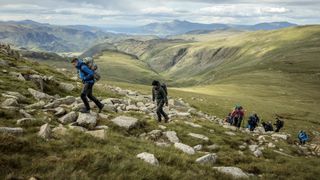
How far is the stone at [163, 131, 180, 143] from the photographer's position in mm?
22586

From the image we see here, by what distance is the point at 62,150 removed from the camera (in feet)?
44.3

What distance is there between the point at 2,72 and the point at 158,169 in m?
28.2

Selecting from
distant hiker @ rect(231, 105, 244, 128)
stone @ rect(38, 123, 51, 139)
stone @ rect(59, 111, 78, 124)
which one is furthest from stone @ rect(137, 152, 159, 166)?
distant hiker @ rect(231, 105, 244, 128)

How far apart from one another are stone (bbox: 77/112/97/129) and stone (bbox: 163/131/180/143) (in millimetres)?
5013

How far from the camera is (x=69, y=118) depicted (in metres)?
20.4

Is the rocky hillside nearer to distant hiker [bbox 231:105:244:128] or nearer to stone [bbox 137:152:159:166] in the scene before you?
stone [bbox 137:152:159:166]

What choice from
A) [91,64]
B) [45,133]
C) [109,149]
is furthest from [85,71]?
[109,149]

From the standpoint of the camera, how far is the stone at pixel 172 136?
74.1ft

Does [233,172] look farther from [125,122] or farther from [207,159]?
[125,122]

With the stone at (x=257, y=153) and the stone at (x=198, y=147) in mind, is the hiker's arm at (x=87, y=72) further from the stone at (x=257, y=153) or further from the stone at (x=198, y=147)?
the stone at (x=257, y=153)

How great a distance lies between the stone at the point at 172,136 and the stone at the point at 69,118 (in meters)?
5.98

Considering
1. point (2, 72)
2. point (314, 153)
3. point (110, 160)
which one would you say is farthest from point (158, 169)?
point (2, 72)

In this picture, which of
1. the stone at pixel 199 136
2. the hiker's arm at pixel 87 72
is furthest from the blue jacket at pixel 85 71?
the stone at pixel 199 136

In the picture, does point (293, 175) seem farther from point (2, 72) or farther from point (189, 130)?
point (2, 72)
